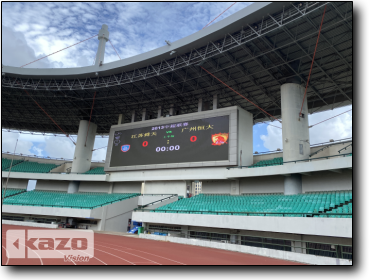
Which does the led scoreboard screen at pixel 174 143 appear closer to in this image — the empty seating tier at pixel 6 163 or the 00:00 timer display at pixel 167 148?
the 00:00 timer display at pixel 167 148

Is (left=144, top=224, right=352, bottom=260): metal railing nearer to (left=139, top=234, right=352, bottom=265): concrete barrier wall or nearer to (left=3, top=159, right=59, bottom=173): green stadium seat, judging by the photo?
(left=139, top=234, right=352, bottom=265): concrete barrier wall

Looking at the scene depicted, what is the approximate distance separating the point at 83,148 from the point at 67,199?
8.72 m

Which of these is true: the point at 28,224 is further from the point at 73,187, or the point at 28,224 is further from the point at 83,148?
the point at 83,148

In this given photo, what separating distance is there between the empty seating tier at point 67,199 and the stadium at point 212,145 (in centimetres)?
28

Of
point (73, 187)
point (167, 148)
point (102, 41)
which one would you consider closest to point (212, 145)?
point (167, 148)

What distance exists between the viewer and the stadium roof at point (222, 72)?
21.1m

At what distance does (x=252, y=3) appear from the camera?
20.9 metres

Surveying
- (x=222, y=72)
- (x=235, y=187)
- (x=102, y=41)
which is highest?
(x=102, y=41)

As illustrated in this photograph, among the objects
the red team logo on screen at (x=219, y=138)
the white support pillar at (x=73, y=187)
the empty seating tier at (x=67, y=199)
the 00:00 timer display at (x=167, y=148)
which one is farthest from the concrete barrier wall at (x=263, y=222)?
the white support pillar at (x=73, y=187)

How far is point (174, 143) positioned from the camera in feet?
102

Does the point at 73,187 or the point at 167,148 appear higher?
the point at 167,148

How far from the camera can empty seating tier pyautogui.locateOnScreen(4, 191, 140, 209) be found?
31584 mm
